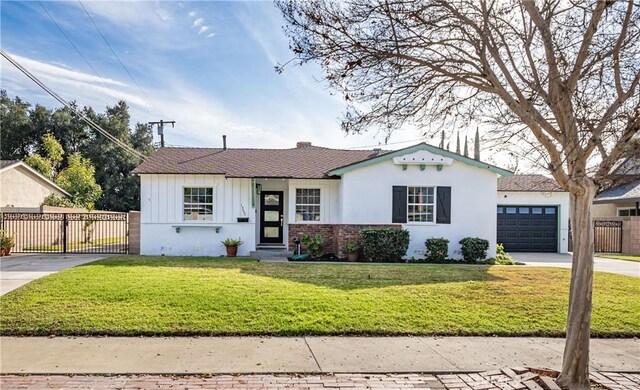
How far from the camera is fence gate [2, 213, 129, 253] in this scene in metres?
16.0

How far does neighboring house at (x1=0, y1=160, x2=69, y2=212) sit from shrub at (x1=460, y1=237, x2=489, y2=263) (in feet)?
67.6

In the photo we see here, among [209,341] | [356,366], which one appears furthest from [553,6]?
[209,341]

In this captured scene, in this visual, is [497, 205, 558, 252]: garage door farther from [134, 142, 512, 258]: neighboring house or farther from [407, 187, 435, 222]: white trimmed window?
[407, 187, 435, 222]: white trimmed window

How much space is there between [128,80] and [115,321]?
12.9 metres

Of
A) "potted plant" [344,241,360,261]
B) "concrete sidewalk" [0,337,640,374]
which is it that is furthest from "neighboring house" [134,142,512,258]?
"concrete sidewalk" [0,337,640,374]

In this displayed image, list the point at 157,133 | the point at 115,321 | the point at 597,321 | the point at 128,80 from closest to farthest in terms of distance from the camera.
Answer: the point at 115,321
the point at 597,321
the point at 128,80
the point at 157,133

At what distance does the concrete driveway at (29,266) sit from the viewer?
9305 mm

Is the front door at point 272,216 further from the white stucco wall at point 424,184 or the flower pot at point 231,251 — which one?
the white stucco wall at point 424,184

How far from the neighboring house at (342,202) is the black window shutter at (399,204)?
4cm

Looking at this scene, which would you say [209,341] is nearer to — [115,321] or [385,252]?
[115,321]

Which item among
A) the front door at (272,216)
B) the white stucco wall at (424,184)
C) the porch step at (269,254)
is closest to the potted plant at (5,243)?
the porch step at (269,254)

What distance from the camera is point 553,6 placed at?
15.7ft

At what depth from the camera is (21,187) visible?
24.0 metres

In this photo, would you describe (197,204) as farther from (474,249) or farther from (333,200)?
(474,249)
